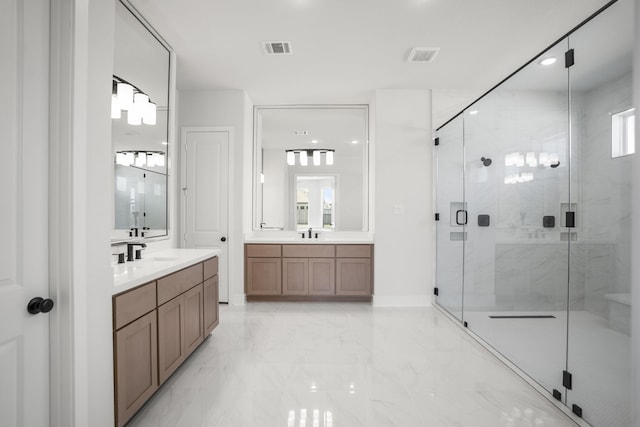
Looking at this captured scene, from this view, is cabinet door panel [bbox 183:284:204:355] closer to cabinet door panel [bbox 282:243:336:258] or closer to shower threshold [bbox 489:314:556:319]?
cabinet door panel [bbox 282:243:336:258]

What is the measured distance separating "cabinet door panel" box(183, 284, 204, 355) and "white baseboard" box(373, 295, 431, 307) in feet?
7.45

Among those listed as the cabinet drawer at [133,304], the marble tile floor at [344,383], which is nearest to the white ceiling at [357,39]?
the cabinet drawer at [133,304]

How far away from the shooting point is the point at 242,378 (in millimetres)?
2211

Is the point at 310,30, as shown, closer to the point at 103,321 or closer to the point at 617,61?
the point at 617,61

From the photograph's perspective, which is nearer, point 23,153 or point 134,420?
point 23,153

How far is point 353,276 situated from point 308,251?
0.68 meters

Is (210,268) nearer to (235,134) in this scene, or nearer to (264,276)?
(264,276)

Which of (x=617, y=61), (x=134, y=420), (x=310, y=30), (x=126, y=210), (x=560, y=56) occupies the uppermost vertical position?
(x=310, y=30)

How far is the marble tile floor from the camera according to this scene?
1.79 m

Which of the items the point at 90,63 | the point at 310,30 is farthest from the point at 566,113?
the point at 90,63

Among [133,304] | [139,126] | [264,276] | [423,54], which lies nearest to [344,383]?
[133,304]

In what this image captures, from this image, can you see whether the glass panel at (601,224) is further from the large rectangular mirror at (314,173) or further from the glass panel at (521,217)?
the large rectangular mirror at (314,173)

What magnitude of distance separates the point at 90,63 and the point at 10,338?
3.77ft

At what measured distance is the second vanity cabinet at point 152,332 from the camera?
154 cm
